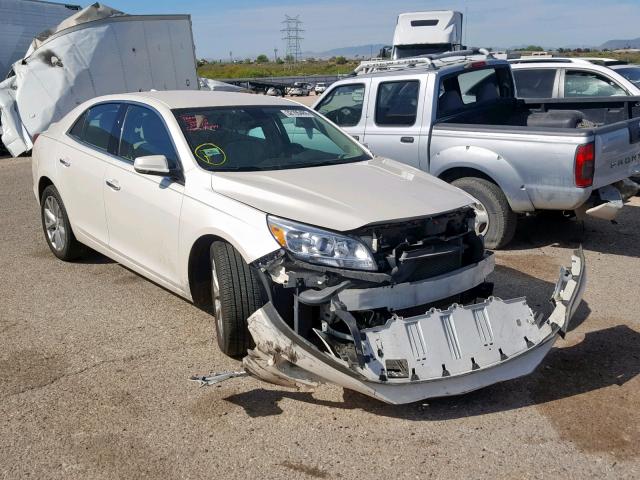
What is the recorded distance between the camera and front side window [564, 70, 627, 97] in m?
10.7

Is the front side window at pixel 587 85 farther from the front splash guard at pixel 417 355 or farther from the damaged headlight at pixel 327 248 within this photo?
the damaged headlight at pixel 327 248

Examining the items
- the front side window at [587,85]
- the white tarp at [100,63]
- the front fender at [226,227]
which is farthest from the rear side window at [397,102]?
the white tarp at [100,63]

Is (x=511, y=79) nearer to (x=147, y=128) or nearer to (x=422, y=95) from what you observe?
(x=422, y=95)

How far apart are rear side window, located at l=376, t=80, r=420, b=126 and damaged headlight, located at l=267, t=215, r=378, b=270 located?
12.9 feet

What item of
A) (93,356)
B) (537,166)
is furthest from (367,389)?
(537,166)

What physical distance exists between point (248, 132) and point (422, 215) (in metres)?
1.76

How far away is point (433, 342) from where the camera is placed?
12.2 ft

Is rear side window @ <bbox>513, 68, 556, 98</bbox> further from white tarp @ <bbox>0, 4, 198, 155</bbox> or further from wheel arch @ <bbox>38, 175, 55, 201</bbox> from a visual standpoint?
wheel arch @ <bbox>38, 175, 55, 201</bbox>

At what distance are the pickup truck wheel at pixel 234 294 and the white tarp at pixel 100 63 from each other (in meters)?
10.2

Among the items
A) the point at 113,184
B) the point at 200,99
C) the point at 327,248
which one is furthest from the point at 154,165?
the point at 327,248

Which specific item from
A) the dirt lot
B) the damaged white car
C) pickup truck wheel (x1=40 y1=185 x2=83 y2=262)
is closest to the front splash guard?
the damaged white car

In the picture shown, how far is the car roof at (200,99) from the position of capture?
5.40 m

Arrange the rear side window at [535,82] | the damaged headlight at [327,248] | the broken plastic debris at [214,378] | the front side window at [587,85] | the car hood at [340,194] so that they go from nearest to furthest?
the broken plastic debris at [214,378], the damaged headlight at [327,248], the car hood at [340,194], the front side window at [587,85], the rear side window at [535,82]

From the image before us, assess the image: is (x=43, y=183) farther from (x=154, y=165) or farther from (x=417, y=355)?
(x=417, y=355)
